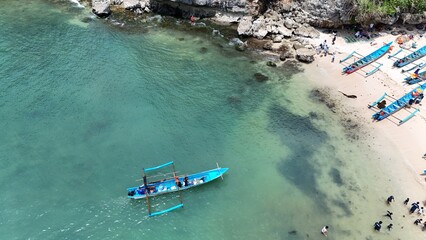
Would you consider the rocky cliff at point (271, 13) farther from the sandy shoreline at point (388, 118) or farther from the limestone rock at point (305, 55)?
the limestone rock at point (305, 55)

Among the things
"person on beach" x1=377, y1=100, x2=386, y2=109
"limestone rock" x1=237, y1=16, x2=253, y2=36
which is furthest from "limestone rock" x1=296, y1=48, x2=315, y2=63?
"person on beach" x1=377, y1=100, x2=386, y2=109

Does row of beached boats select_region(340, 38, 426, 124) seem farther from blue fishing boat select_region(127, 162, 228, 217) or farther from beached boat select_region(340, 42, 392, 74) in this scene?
blue fishing boat select_region(127, 162, 228, 217)

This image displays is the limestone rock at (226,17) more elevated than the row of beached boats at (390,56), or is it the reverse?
the limestone rock at (226,17)

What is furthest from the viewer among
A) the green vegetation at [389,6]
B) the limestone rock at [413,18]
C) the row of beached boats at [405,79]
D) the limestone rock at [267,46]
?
the limestone rock at [267,46]

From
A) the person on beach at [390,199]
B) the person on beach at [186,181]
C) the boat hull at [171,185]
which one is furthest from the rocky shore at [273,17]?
the person on beach at [186,181]

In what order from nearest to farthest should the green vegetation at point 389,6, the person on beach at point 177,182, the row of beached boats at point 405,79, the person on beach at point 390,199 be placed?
the person on beach at point 390,199, the person on beach at point 177,182, the row of beached boats at point 405,79, the green vegetation at point 389,6
